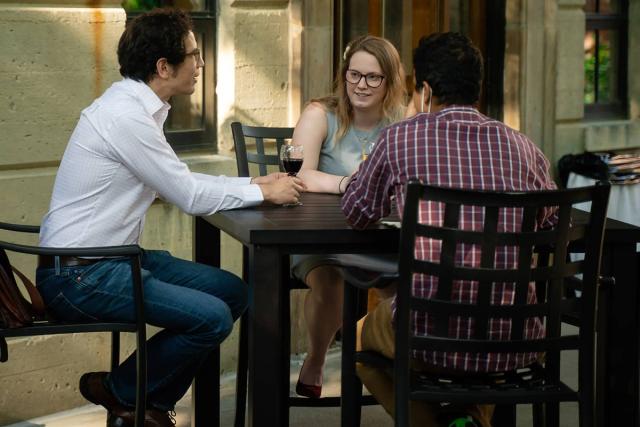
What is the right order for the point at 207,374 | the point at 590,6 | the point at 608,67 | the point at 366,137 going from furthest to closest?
the point at 608,67 → the point at 590,6 → the point at 366,137 → the point at 207,374

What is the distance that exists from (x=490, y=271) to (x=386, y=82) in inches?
70.8

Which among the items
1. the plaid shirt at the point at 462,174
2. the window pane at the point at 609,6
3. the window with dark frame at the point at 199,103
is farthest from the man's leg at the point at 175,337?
the window pane at the point at 609,6

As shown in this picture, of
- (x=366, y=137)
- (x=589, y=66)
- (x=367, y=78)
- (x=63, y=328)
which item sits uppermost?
(x=589, y=66)

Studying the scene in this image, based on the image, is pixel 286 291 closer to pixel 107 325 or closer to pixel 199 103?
pixel 107 325

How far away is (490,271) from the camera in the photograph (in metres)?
3.55

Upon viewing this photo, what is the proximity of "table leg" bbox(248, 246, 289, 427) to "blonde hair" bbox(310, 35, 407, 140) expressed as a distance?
4.74 ft

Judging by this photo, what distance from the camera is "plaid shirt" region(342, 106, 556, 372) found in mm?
3660

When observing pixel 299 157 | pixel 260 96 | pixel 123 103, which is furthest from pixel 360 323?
pixel 260 96

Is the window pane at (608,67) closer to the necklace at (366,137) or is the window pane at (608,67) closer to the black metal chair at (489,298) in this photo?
the necklace at (366,137)

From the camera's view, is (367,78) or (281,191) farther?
(367,78)

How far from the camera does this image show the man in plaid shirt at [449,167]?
3.68 meters

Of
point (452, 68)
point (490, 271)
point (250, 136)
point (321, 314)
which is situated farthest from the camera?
point (250, 136)

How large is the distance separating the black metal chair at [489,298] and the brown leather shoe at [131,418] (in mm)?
992

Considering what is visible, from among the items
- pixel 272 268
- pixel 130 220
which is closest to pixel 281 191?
pixel 130 220
